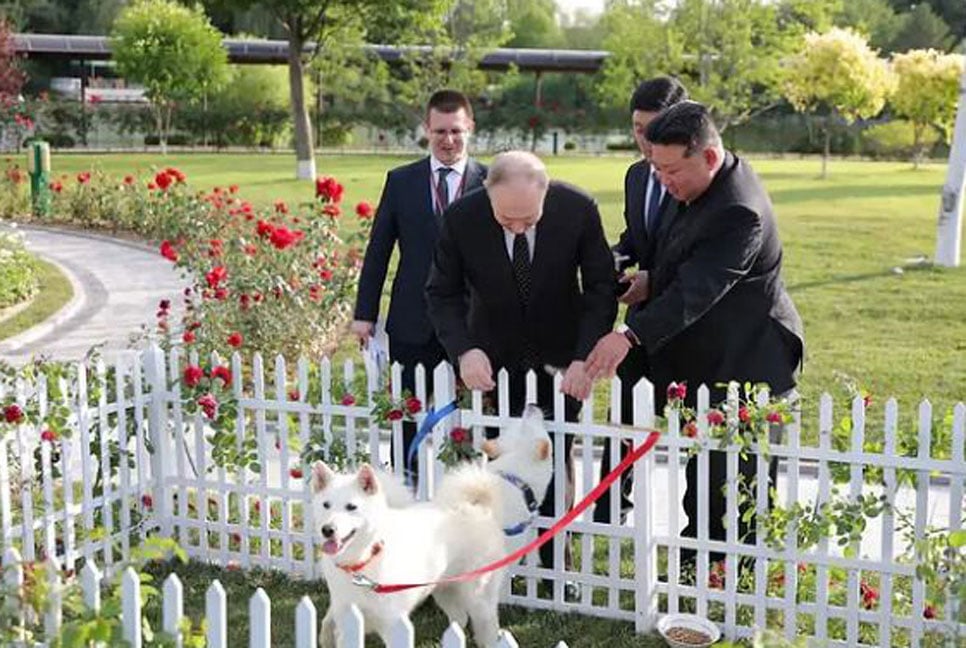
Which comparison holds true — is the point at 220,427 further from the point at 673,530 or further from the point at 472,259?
the point at 673,530

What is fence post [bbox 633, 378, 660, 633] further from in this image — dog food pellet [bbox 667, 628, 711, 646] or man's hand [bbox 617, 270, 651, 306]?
man's hand [bbox 617, 270, 651, 306]

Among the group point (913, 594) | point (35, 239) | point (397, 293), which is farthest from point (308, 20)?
point (913, 594)

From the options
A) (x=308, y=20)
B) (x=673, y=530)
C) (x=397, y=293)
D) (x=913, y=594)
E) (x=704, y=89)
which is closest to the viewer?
(x=913, y=594)

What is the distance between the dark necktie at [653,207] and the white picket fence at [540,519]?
2.89 feet

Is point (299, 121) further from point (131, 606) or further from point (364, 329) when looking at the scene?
point (131, 606)

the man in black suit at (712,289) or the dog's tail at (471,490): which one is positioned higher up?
the man in black suit at (712,289)

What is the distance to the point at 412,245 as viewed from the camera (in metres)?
5.45

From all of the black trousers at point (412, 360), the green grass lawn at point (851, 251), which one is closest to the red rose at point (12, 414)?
the black trousers at point (412, 360)

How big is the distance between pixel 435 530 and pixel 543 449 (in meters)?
0.52

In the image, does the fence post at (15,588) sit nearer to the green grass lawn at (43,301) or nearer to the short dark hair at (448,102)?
the short dark hair at (448,102)

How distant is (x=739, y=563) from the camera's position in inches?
191

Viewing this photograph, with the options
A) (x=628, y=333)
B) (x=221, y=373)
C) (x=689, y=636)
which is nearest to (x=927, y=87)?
(x=221, y=373)

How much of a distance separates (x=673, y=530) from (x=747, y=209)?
128cm

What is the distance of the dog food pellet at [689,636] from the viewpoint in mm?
4380
